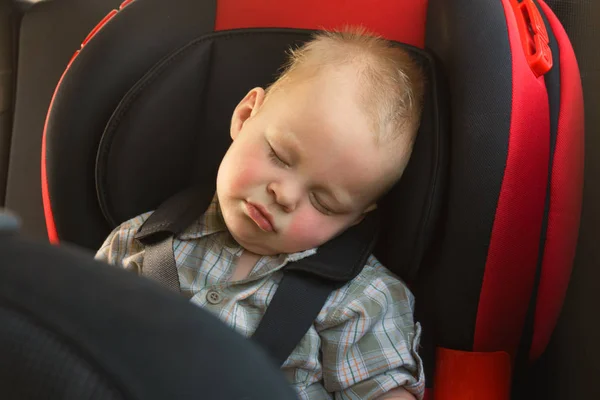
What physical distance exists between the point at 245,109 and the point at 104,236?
306mm

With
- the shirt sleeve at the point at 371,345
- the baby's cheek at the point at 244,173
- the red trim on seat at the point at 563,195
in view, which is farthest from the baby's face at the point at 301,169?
the red trim on seat at the point at 563,195

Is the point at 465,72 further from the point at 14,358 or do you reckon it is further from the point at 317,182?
the point at 14,358

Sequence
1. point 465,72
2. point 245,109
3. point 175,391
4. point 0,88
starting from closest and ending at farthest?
point 175,391
point 465,72
point 245,109
point 0,88

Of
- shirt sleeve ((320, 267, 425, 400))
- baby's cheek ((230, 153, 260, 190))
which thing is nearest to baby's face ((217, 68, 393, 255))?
baby's cheek ((230, 153, 260, 190))

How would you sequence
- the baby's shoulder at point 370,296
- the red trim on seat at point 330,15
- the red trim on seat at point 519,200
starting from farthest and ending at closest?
the red trim on seat at point 330,15 < the baby's shoulder at point 370,296 < the red trim on seat at point 519,200

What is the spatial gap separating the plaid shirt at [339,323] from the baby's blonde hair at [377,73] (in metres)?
0.21

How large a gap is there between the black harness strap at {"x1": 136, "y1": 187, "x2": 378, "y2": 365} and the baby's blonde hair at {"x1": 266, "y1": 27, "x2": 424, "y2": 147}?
0.17 m

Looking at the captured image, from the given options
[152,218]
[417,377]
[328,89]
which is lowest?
[417,377]

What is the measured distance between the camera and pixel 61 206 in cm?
103

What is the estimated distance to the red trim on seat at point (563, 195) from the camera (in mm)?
856

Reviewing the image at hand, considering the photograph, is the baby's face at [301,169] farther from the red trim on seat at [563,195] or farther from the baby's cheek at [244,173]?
the red trim on seat at [563,195]

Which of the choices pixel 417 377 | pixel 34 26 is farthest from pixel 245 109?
pixel 34 26

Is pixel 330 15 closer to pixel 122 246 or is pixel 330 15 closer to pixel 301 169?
pixel 301 169

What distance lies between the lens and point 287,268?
926mm
